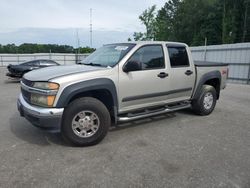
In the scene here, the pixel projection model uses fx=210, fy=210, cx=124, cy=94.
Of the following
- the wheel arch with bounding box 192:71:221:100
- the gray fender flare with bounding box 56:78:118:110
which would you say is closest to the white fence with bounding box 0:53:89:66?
the wheel arch with bounding box 192:71:221:100

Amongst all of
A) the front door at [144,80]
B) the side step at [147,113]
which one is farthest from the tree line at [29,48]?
the front door at [144,80]

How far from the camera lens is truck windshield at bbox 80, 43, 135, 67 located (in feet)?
13.5

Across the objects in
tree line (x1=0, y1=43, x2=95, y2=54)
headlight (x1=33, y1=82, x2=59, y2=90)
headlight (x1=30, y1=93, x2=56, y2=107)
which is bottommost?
headlight (x1=30, y1=93, x2=56, y2=107)

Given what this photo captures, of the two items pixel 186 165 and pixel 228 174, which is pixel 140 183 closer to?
pixel 186 165

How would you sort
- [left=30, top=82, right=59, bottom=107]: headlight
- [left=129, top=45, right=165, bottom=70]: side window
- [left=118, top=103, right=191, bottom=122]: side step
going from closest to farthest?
[left=30, top=82, right=59, bottom=107]: headlight, [left=118, top=103, right=191, bottom=122]: side step, [left=129, top=45, right=165, bottom=70]: side window

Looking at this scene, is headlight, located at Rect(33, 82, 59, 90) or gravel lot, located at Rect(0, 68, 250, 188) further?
headlight, located at Rect(33, 82, 59, 90)

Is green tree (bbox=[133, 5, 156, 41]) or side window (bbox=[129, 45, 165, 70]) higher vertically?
green tree (bbox=[133, 5, 156, 41])

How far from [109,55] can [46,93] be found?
1.67m

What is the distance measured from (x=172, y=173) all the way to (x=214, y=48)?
14.2 m

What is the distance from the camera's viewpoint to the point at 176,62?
15.9 feet

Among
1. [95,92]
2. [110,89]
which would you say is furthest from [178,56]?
[95,92]

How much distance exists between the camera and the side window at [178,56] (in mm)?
4758

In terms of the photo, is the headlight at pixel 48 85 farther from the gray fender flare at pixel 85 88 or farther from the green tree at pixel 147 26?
the green tree at pixel 147 26

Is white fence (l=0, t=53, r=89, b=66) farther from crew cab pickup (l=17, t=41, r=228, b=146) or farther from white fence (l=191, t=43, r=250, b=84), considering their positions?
crew cab pickup (l=17, t=41, r=228, b=146)
